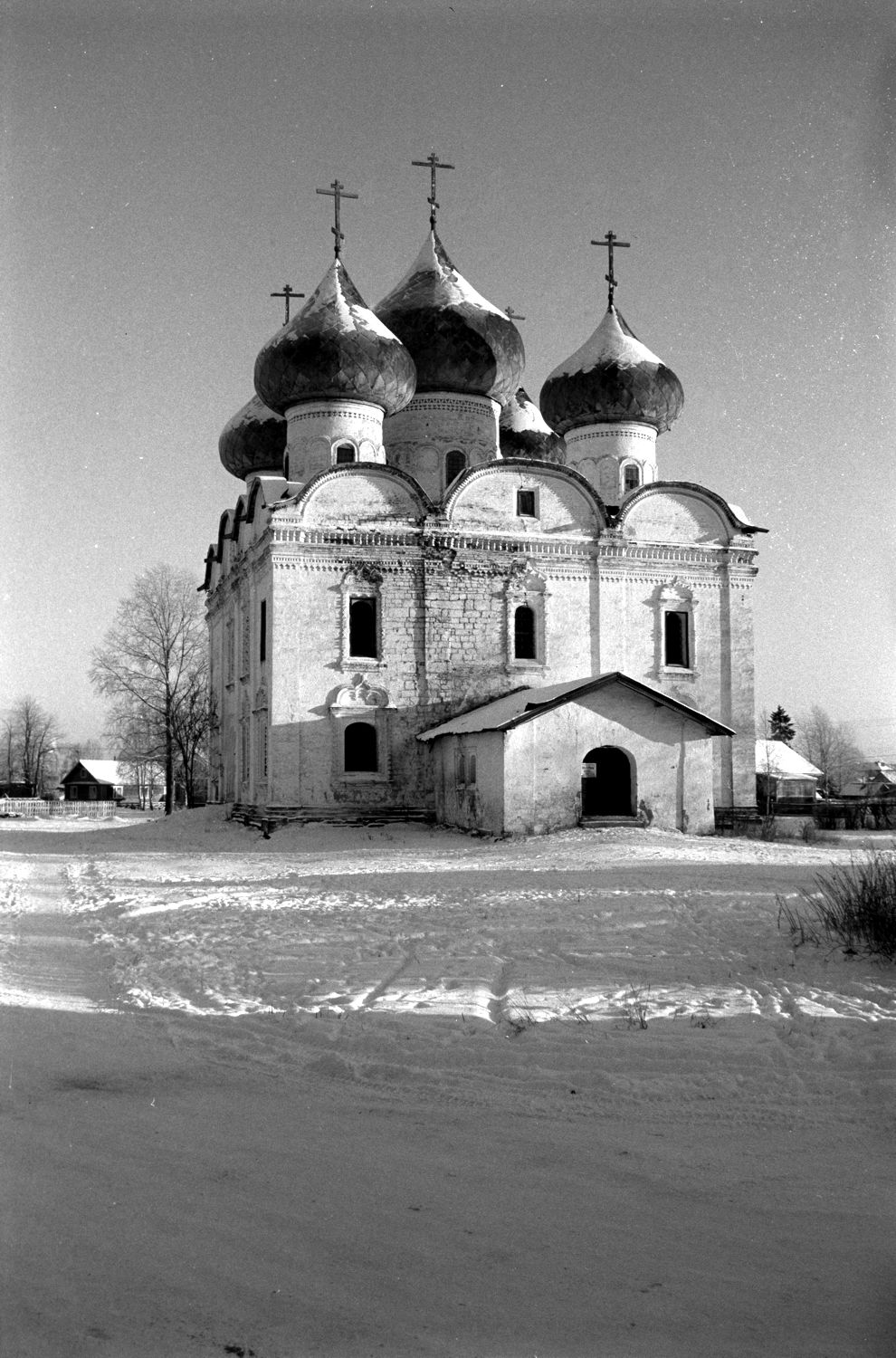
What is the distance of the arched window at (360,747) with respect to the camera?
23.1 m

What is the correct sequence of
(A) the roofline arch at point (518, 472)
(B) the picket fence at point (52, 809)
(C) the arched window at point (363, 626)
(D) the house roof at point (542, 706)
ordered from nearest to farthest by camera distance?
(D) the house roof at point (542, 706) → (C) the arched window at point (363, 626) → (A) the roofline arch at point (518, 472) → (B) the picket fence at point (52, 809)

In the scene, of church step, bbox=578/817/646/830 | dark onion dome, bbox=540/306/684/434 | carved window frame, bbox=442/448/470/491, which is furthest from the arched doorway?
dark onion dome, bbox=540/306/684/434

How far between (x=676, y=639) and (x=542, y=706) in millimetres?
6024

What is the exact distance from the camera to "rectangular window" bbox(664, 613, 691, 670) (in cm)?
2511

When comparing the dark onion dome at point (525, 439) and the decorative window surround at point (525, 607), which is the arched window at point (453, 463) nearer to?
the decorative window surround at point (525, 607)

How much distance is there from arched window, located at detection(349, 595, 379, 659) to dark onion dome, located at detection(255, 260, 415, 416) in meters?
4.19

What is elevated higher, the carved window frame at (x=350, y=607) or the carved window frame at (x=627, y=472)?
the carved window frame at (x=627, y=472)

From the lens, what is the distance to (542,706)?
66.5 ft

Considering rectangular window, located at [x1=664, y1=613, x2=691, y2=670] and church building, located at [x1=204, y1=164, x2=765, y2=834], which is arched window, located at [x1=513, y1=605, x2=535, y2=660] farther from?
rectangular window, located at [x1=664, y1=613, x2=691, y2=670]

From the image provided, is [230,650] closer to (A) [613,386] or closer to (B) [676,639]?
(B) [676,639]

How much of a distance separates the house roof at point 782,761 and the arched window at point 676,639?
64.3 feet

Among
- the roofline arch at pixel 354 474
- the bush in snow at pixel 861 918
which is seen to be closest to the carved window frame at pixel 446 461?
the roofline arch at pixel 354 474

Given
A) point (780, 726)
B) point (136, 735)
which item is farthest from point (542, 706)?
point (780, 726)

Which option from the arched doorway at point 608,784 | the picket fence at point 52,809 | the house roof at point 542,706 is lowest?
the picket fence at point 52,809
